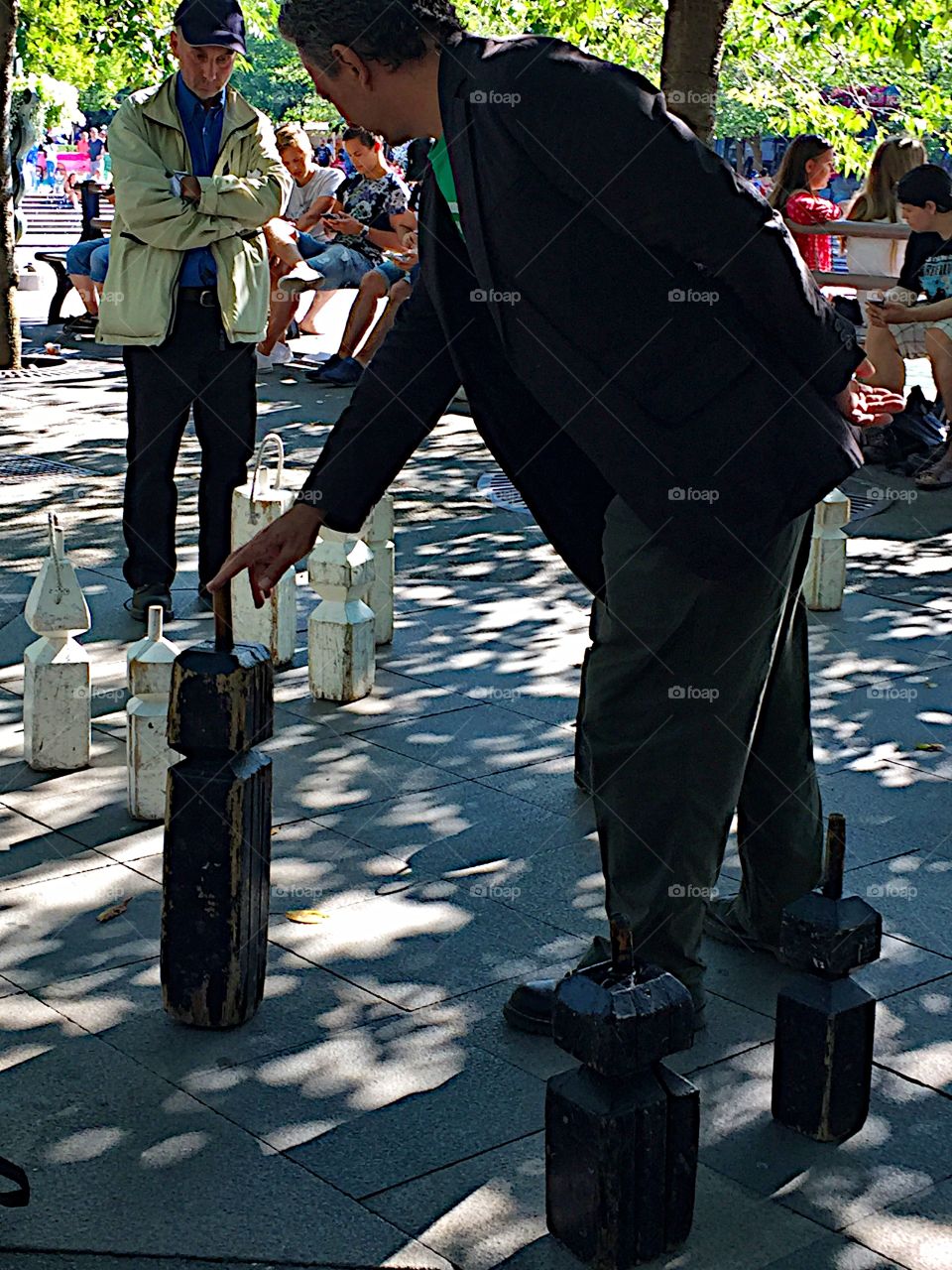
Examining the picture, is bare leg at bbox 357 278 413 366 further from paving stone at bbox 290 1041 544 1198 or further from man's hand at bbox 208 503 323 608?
paving stone at bbox 290 1041 544 1198

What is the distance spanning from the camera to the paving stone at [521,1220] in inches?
120

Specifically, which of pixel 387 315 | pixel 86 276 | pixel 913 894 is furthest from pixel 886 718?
pixel 86 276

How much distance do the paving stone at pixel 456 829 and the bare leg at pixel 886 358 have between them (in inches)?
266

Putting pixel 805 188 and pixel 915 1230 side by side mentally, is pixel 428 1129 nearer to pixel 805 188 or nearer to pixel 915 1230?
pixel 915 1230

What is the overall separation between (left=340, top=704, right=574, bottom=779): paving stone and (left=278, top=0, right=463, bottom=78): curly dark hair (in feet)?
8.56

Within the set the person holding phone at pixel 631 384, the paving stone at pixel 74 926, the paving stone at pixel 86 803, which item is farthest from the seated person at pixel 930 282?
the person holding phone at pixel 631 384

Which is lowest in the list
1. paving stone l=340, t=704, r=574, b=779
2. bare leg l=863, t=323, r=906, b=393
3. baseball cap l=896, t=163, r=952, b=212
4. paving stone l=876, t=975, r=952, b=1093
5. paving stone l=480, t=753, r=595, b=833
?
paving stone l=876, t=975, r=952, b=1093

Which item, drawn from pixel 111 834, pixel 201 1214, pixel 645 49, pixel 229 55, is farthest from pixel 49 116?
pixel 201 1214

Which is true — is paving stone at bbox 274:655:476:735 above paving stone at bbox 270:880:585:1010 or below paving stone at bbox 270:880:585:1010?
above

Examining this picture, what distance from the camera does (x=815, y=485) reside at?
3.49 m

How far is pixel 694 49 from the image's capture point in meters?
10.3

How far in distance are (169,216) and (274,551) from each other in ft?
12.2

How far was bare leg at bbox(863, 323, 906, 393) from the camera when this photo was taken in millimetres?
11336

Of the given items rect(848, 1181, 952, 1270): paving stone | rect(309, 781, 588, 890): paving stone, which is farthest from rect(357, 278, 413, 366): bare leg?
rect(848, 1181, 952, 1270): paving stone
